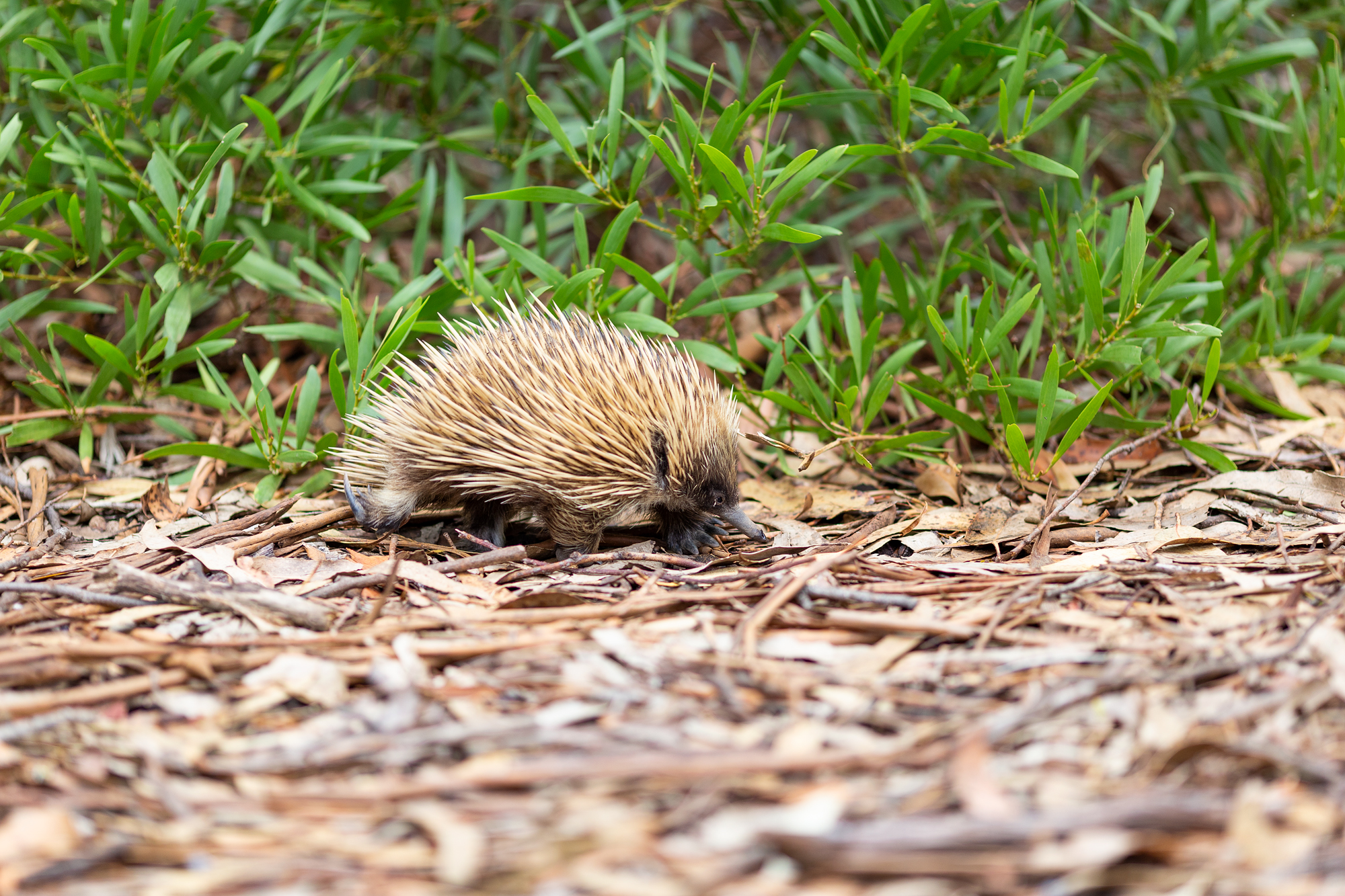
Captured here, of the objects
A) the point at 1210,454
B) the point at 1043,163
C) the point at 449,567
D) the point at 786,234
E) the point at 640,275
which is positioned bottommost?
the point at 1210,454

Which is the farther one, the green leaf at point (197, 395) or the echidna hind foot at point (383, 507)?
the green leaf at point (197, 395)

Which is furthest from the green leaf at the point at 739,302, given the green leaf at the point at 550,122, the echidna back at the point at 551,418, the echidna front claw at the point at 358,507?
the echidna front claw at the point at 358,507

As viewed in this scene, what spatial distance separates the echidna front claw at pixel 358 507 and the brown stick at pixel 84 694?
3.92 ft

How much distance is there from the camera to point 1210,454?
11.1 feet

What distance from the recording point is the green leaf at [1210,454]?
338 centimetres

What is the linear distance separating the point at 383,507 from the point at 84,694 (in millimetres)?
1368

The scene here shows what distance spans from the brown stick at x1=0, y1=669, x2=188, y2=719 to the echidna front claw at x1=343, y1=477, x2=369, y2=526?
1.20 metres

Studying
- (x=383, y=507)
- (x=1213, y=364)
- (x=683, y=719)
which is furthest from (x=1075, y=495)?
(x=383, y=507)

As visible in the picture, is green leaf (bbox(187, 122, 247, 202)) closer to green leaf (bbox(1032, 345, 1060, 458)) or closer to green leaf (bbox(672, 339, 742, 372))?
green leaf (bbox(672, 339, 742, 372))

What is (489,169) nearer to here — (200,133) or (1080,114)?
(200,133)

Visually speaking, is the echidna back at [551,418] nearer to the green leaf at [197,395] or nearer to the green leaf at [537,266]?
the green leaf at [537,266]

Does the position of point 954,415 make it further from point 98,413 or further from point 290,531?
point 98,413

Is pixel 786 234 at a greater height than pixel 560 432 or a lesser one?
greater

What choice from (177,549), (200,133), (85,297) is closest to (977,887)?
(177,549)
